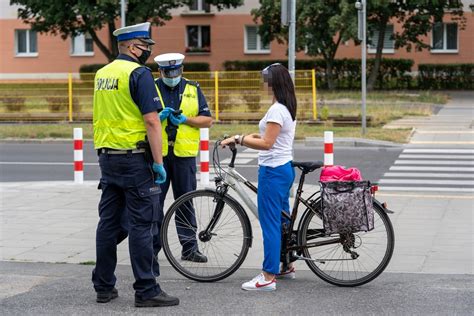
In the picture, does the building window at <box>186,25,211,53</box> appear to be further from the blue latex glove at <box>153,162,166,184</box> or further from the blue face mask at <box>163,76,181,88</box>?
the blue latex glove at <box>153,162,166,184</box>

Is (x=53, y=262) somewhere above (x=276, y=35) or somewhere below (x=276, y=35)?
below

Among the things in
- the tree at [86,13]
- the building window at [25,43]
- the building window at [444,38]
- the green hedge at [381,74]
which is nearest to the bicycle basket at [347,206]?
the tree at [86,13]

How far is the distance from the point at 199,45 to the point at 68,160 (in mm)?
33113

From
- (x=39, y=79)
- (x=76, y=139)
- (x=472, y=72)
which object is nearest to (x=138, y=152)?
(x=76, y=139)

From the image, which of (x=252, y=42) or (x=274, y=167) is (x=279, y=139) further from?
(x=252, y=42)

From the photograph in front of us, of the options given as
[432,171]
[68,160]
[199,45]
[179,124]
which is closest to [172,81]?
[179,124]

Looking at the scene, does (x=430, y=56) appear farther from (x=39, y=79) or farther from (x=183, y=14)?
(x=39, y=79)

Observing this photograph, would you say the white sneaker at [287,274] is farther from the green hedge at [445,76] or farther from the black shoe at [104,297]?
the green hedge at [445,76]

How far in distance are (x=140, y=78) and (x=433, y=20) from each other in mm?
37137

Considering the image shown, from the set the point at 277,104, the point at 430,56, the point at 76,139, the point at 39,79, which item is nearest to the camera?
the point at 277,104

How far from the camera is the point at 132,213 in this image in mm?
6730

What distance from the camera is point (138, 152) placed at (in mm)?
6711

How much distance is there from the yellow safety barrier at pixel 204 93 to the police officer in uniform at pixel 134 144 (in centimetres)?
1952

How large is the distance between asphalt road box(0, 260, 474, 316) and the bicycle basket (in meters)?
0.52
